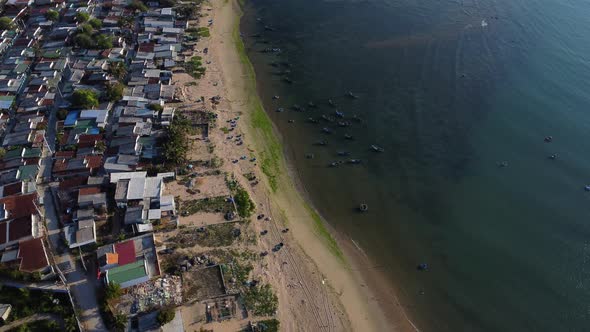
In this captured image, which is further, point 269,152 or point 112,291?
point 269,152

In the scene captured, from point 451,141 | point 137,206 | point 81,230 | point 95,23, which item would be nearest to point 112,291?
point 81,230

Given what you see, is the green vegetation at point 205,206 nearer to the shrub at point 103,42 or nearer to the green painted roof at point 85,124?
the green painted roof at point 85,124

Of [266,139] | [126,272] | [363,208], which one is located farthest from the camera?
[266,139]

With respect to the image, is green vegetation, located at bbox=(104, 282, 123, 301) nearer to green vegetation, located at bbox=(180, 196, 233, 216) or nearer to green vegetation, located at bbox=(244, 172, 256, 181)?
green vegetation, located at bbox=(180, 196, 233, 216)

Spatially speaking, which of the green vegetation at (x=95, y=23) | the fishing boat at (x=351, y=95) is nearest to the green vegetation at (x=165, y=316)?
the fishing boat at (x=351, y=95)

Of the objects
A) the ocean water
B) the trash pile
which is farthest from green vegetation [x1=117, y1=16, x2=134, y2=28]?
the trash pile

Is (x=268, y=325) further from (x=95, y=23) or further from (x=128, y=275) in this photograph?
(x=95, y=23)

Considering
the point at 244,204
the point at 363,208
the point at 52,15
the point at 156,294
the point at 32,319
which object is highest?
the point at 52,15
